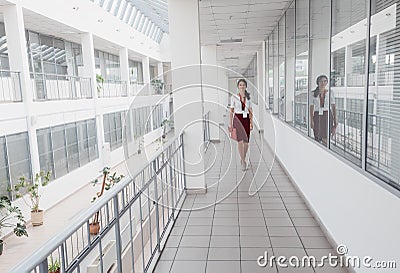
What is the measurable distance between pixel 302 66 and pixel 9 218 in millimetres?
6195

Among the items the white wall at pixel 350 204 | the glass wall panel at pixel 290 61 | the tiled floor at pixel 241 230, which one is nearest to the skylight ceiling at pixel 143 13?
the glass wall panel at pixel 290 61

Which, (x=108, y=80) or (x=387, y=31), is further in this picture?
(x=108, y=80)

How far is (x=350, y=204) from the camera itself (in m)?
→ 2.26

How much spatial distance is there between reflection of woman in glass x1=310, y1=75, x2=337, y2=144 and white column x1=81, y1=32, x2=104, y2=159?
906cm

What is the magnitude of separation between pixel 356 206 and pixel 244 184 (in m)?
2.53

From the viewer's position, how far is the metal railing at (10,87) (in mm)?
7660

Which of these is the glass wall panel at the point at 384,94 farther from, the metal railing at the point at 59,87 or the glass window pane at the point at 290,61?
the metal railing at the point at 59,87

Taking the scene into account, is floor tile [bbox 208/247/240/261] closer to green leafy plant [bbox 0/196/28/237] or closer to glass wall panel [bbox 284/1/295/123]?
glass wall panel [bbox 284/1/295/123]

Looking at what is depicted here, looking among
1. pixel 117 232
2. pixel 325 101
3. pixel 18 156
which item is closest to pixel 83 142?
pixel 18 156

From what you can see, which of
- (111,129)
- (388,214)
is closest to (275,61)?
(388,214)

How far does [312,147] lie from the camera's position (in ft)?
11.3

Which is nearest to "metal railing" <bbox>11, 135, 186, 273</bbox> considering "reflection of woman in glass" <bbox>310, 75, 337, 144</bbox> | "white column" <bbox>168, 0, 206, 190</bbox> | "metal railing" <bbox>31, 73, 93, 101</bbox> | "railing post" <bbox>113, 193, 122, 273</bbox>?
"railing post" <bbox>113, 193, 122, 273</bbox>

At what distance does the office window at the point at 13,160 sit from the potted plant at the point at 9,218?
65 centimetres

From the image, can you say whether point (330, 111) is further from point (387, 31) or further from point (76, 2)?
point (76, 2)
